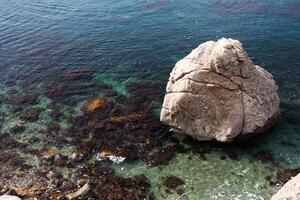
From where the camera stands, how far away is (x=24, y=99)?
44.9 meters

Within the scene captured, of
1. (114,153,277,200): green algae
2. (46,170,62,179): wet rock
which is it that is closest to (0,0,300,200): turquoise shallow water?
(114,153,277,200): green algae

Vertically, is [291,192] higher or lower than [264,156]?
higher

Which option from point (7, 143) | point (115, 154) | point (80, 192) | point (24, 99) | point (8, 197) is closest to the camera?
point (8, 197)

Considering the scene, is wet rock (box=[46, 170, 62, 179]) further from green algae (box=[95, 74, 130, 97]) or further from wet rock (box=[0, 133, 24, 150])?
green algae (box=[95, 74, 130, 97])

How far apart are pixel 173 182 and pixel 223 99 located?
9020 mm

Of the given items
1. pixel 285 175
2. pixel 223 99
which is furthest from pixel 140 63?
pixel 285 175

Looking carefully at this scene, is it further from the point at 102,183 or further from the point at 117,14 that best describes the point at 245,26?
the point at 102,183

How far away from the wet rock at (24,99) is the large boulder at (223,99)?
17593mm

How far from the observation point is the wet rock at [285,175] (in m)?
Result: 31.7

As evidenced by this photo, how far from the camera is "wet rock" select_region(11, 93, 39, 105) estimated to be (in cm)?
4444

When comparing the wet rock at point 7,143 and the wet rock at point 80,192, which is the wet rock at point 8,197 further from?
the wet rock at point 7,143

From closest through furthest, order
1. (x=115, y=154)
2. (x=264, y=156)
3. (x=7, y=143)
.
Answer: (x=264, y=156), (x=115, y=154), (x=7, y=143)

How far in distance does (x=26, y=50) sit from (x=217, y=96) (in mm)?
33210

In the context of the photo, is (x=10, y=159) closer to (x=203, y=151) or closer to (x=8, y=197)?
(x=8, y=197)
